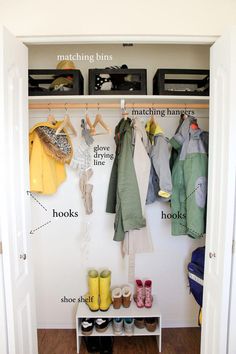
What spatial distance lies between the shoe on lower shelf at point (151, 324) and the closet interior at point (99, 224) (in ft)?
0.15

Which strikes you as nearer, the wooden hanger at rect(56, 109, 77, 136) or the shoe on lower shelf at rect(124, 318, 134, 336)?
the wooden hanger at rect(56, 109, 77, 136)

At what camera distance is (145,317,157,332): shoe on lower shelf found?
1.97 meters

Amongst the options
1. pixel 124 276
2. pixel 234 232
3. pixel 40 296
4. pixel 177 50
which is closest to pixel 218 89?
pixel 234 232

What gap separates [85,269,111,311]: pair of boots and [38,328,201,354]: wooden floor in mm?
334

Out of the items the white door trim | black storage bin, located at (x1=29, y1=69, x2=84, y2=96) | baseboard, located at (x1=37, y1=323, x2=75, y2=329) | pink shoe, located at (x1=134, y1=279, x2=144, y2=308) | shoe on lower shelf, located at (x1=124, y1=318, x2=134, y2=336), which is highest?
the white door trim

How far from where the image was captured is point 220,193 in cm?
130

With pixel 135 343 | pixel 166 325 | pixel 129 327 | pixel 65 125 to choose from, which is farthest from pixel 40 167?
pixel 166 325

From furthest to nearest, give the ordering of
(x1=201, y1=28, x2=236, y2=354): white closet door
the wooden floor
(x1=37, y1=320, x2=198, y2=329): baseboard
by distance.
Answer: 1. (x1=37, y1=320, x2=198, y2=329): baseboard
2. the wooden floor
3. (x1=201, y1=28, x2=236, y2=354): white closet door

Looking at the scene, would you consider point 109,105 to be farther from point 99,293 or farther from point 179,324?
point 179,324

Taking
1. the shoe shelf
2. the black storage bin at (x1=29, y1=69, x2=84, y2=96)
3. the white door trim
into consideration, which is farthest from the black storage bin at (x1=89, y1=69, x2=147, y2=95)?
the shoe shelf

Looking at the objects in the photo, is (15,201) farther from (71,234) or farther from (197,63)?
(197,63)

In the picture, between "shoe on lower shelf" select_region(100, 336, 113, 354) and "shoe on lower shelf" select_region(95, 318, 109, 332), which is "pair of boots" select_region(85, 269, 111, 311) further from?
"shoe on lower shelf" select_region(100, 336, 113, 354)
